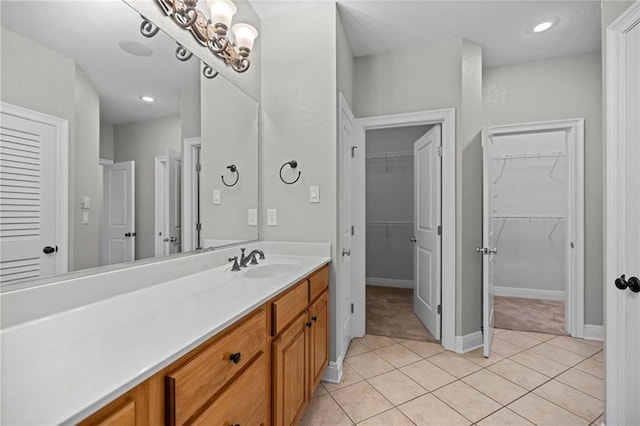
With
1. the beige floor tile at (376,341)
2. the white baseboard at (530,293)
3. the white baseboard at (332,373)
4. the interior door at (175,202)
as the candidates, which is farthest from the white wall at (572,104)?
the interior door at (175,202)

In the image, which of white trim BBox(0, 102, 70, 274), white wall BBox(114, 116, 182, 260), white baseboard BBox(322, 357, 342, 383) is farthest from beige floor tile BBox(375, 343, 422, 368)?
white trim BBox(0, 102, 70, 274)

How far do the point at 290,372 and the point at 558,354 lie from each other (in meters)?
2.34

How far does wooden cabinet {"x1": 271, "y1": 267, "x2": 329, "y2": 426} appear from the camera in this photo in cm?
119

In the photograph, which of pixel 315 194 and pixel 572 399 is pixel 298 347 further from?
pixel 572 399

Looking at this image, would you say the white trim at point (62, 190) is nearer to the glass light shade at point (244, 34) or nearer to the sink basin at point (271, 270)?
the sink basin at point (271, 270)

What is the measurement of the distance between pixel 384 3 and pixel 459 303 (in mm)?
2390

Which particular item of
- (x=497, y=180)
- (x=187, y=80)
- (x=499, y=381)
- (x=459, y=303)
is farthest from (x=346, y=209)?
(x=497, y=180)

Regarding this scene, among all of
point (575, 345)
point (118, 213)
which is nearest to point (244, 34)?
point (118, 213)

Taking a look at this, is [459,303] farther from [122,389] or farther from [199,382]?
[122,389]

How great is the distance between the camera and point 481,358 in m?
2.32

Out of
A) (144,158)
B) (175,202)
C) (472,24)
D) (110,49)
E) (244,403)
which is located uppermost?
(472,24)

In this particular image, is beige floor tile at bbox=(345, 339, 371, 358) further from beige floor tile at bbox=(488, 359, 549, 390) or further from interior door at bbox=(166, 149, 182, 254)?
interior door at bbox=(166, 149, 182, 254)

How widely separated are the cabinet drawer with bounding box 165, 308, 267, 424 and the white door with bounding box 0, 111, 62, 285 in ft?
1.94

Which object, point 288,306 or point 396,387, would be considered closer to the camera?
point 288,306
